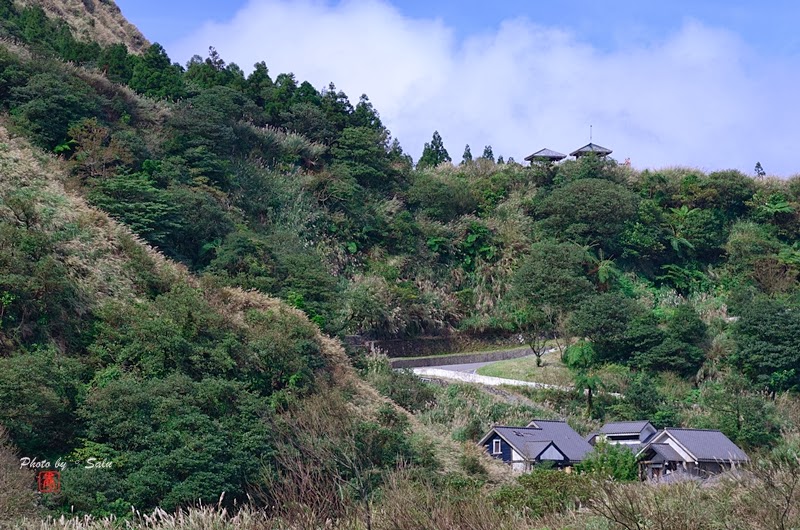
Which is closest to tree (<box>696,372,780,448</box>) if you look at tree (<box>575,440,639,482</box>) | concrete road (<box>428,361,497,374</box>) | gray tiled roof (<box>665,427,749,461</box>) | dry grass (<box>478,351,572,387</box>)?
gray tiled roof (<box>665,427,749,461</box>)

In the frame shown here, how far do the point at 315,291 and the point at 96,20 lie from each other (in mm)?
31479

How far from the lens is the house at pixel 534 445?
88.0 feet

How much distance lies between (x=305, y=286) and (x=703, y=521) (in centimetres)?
2044

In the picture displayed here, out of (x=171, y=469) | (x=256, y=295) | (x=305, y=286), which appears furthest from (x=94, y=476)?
(x=305, y=286)

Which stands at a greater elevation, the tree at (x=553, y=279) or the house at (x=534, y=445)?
the tree at (x=553, y=279)

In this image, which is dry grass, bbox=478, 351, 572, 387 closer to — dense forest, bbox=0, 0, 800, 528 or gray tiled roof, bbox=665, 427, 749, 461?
dense forest, bbox=0, 0, 800, 528

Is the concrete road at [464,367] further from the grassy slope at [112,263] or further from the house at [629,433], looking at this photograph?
the grassy slope at [112,263]

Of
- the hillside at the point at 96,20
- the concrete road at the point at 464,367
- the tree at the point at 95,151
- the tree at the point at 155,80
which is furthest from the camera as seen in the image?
the hillside at the point at 96,20

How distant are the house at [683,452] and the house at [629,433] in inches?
20.4

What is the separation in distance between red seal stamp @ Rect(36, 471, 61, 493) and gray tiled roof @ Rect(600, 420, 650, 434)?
16.5 meters

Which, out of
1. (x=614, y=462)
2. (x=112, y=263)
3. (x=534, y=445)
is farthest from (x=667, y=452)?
(x=112, y=263)

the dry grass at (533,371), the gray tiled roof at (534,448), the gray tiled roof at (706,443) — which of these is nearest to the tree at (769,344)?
the dry grass at (533,371)

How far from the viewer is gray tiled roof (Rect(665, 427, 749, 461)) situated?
2738 centimetres

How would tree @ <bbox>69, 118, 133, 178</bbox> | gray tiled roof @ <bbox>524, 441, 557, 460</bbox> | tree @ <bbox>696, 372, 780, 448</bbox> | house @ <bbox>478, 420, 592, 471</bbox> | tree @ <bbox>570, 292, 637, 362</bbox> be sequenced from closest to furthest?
gray tiled roof @ <bbox>524, 441, 557, 460</bbox>, house @ <bbox>478, 420, 592, 471</bbox>, tree @ <bbox>696, 372, 780, 448</bbox>, tree @ <bbox>69, 118, 133, 178</bbox>, tree @ <bbox>570, 292, 637, 362</bbox>
